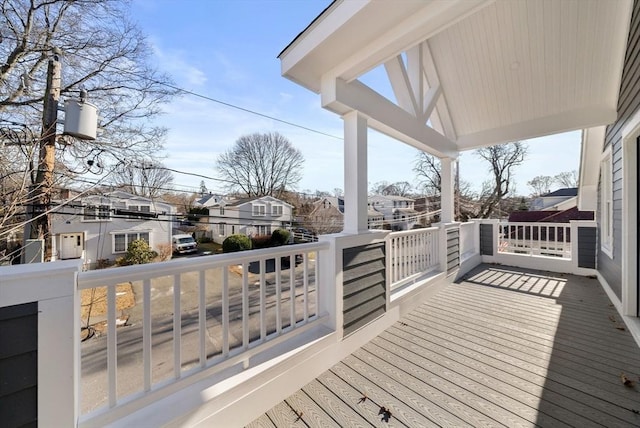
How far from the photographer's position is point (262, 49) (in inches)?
199

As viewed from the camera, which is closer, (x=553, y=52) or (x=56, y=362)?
(x=56, y=362)

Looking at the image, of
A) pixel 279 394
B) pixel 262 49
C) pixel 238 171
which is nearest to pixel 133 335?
pixel 279 394

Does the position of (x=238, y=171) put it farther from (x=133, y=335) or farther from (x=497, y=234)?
(x=497, y=234)

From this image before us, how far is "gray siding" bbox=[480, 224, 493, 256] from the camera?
6113mm

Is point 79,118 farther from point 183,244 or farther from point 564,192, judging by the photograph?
point 564,192

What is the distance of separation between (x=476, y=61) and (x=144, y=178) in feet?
27.8

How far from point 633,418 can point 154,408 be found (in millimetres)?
2979

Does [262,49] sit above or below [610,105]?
above

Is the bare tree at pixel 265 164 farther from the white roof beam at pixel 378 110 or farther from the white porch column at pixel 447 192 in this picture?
the white roof beam at pixel 378 110

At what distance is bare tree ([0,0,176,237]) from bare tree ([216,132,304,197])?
1309 centimetres

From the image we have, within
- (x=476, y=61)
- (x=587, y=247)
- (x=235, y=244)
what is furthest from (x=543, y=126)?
(x=235, y=244)

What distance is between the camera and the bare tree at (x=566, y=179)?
26616mm

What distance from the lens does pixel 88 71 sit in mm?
6703

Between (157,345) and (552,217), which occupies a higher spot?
(552,217)
